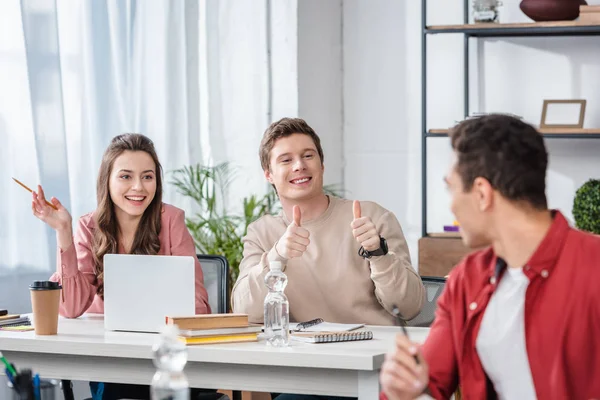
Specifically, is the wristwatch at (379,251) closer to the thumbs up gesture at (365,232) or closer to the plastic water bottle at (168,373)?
the thumbs up gesture at (365,232)

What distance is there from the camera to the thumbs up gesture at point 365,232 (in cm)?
249

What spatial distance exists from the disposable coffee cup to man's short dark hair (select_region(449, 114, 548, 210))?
1.22 meters

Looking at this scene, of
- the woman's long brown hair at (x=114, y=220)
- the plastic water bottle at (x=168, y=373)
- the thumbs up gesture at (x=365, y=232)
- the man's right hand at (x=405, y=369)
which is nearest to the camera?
the plastic water bottle at (x=168, y=373)

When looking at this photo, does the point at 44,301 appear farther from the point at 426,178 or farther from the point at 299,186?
the point at 426,178

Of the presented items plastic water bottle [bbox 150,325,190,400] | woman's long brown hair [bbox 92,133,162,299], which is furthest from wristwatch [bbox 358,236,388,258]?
plastic water bottle [bbox 150,325,190,400]

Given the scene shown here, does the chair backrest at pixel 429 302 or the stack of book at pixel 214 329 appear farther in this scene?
the chair backrest at pixel 429 302

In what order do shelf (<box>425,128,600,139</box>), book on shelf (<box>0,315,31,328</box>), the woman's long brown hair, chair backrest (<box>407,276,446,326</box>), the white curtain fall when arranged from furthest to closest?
shelf (<box>425,128,600,139</box>) < the white curtain < the woman's long brown hair < chair backrest (<box>407,276,446,326</box>) < book on shelf (<box>0,315,31,328</box>)

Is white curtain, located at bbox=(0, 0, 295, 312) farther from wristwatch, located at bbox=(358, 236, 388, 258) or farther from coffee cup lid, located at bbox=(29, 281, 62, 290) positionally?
wristwatch, located at bbox=(358, 236, 388, 258)

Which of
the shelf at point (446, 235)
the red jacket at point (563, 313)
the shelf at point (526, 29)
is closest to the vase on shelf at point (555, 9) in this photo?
the shelf at point (526, 29)

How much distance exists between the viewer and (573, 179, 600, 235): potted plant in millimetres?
4070

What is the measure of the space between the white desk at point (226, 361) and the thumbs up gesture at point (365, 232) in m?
0.23

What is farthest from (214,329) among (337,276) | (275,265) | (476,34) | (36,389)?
(476,34)

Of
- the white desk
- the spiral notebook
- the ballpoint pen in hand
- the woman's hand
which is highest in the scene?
the woman's hand

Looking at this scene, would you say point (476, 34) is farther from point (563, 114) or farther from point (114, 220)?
point (114, 220)
